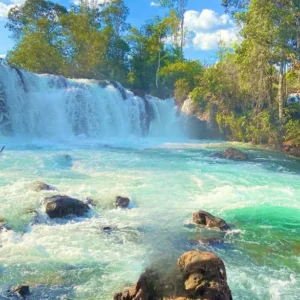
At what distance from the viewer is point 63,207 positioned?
9156mm

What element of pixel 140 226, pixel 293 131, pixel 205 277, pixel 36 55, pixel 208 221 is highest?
pixel 36 55

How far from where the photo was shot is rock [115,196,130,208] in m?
10.0

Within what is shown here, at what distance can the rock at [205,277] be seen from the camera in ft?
16.1

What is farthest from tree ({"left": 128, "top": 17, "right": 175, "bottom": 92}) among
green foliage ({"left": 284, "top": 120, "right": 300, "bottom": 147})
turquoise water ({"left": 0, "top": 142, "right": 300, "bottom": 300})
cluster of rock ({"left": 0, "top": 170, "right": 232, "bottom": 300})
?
cluster of rock ({"left": 0, "top": 170, "right": 232, "bottom": 300})

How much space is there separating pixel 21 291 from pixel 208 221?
14.9ft

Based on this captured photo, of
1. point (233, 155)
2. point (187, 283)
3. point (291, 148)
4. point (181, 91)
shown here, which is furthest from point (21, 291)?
point (181, 91)

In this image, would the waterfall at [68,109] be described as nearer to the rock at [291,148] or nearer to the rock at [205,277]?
the rock at [291,148]

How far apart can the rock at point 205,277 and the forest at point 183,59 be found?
50.3 feet

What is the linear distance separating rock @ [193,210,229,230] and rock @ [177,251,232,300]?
2.99 metres

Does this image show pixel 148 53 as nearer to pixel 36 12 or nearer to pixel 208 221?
pixel 36 12

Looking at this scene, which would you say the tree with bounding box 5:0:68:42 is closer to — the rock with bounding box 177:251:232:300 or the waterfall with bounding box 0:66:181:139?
the waterfall with bounding box 0:66:181:139

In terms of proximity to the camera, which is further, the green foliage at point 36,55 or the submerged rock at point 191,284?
the green foliage at point 36,55

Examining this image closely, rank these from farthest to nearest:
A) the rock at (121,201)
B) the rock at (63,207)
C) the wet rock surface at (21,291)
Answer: the rock at (121,201), the rock at (63,207), the wet rock surface at (21,291)

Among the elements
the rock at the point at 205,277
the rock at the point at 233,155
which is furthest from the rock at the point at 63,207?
the rock at the point at 233,155
